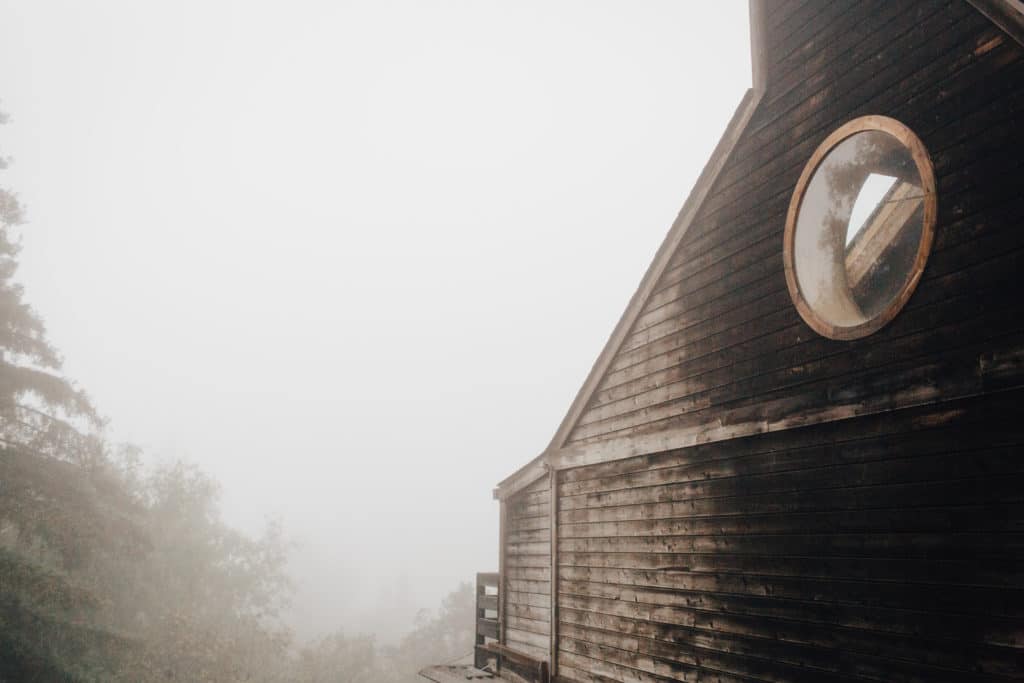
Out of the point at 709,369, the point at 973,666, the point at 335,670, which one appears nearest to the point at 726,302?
the point at 709,369

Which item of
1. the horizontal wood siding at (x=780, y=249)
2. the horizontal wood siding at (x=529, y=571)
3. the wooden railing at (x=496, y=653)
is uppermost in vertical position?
the horizontal wood siding at (x=780, y=249)

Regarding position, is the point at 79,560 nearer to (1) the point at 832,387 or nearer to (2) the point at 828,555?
(2) the point at 828,555

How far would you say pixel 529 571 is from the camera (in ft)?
31.8

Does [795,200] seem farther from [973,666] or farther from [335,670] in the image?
[335,670]

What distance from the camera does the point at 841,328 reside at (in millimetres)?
4992

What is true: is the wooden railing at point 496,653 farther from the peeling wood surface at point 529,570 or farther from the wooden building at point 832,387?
the wooden building at point 832,387

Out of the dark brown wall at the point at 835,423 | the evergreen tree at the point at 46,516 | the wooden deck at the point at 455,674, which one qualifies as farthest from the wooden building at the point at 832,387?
the evergreen tree at the point at 46,516

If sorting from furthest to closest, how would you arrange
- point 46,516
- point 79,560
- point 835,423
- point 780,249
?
point 79,560 → point 46,516 → point 780,249 → point 835,423

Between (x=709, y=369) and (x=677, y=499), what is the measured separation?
153 cm

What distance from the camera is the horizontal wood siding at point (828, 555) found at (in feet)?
12.7

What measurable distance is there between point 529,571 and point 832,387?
630 centimetres

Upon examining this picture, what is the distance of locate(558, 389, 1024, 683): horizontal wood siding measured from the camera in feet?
12.7

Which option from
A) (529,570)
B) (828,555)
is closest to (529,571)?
(529,570)

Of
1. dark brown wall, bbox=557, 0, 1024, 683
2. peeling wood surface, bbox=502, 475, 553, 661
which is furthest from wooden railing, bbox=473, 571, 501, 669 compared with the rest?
dark brown wall, bbox=557, 0, 1024, 683
